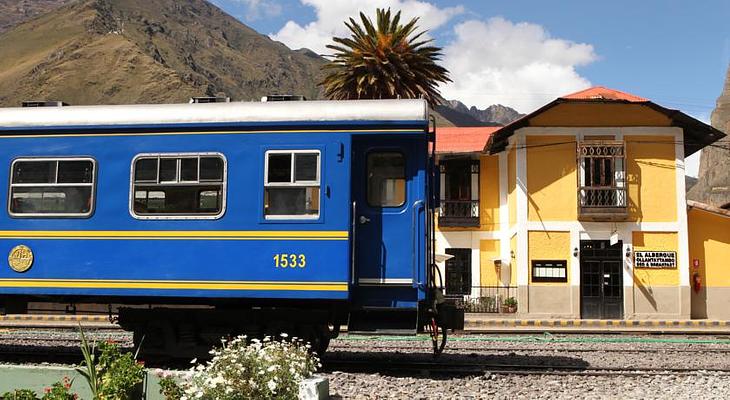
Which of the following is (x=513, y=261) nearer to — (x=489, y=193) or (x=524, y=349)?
(x=489, y=193)

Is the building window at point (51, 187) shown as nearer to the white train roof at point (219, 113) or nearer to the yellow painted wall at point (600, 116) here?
the white train roof at point (219, 113)

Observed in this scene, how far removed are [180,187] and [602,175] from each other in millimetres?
20007

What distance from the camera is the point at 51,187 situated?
9.74m

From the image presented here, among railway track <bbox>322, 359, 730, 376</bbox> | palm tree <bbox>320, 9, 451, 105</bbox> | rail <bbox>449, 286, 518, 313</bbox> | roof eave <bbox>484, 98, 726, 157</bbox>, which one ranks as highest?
palm tree <bbox>320, 9, 451, 105</bbox>

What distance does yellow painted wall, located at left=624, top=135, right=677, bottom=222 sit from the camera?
25438 mm

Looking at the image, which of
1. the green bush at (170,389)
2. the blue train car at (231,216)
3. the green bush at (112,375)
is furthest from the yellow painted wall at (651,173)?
A: the green bush at (112,375)

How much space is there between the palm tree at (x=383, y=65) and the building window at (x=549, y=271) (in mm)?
10346

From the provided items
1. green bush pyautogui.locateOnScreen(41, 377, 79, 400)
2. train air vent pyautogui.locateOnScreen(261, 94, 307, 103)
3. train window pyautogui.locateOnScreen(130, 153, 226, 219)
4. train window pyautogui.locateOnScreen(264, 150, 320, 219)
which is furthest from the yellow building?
green bush pyautogui.locateOnScreen(41, 377, 79, 400)

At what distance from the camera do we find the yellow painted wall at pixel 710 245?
25594 millimetres

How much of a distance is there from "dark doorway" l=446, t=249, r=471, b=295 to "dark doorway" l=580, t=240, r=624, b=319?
4769mm

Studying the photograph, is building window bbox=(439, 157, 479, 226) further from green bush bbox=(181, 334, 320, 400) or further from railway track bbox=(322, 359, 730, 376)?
green bush bbox=(181, 334, 320, 400)

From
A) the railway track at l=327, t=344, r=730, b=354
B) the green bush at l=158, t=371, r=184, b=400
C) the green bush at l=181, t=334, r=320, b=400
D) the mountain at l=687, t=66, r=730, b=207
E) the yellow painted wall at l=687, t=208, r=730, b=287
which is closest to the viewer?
the green bush at l=181, t=334, r=320, b=400

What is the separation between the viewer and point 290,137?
30.8ft

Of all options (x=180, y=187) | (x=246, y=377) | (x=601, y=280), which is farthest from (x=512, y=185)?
(x=246, y=377)
